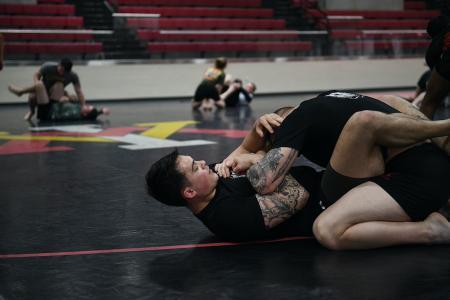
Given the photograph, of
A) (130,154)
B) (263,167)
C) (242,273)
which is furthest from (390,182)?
(130,154)

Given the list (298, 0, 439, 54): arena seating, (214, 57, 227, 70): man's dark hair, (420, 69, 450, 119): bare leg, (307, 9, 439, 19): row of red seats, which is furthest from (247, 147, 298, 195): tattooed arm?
(307, 9, 439, 19): row of red seats

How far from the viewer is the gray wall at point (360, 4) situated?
17875 millimetres

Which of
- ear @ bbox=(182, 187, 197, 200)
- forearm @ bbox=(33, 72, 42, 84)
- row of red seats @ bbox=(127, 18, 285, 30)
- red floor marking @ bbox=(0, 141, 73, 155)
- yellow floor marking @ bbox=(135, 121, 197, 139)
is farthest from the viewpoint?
row of red seats @ bbox=(127, 18, 285, 30)

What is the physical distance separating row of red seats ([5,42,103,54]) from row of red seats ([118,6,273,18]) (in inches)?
55.1

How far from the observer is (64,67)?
911 cm

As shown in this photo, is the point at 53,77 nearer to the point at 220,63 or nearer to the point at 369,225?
the point at 220,63

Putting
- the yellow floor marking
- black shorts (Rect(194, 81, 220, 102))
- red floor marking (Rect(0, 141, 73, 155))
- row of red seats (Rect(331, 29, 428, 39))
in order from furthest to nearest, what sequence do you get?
row of red seats (Rect(331, 29, 428, 39)) < black shorts (Rect(194, 81, 220, 102)) < the yellow floor marking < red floor marking (Rect(0, 141, 73, 155))

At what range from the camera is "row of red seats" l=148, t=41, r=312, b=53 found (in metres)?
14.6

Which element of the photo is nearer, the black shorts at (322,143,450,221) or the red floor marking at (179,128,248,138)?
the black shorts at (322,143,450,221)

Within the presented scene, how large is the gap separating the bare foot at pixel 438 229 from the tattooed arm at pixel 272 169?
1.96 feet

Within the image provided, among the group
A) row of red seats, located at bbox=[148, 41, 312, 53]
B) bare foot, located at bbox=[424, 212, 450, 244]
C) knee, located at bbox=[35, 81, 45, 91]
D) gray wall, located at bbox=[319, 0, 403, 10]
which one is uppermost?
gray wall, located at bbox=[319, 0, 403, 10]

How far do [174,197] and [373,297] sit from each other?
3.15 feet

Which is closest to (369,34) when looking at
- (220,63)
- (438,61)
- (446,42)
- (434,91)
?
(220,63)

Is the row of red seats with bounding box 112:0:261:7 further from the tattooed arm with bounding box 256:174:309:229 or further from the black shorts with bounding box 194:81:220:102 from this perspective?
the tattooed arm with bounding box 256:174:309:229
